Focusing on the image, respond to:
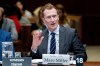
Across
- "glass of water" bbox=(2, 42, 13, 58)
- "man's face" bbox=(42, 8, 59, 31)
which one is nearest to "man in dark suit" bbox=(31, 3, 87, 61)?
"man's face" bbox=(42, 8, 59, 31)

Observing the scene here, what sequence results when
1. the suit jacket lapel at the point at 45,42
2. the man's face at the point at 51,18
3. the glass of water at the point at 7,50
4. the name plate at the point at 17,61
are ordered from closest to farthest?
the name plate at the point at 17,61
the glass of water at the point at 7,50
the man's face at the point at 51,18
the suit jacket lapel at the point at 45,42

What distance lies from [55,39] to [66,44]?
0.44 feet

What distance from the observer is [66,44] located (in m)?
4.30

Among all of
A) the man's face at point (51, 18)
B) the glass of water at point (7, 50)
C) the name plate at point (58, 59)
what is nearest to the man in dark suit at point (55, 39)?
the man's face at point (51, 18)

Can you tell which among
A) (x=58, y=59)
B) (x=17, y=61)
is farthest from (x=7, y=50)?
(x=58, y=59)

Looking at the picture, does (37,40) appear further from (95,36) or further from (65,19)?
(95,36)

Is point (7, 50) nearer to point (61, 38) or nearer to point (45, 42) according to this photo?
point (45, 42)

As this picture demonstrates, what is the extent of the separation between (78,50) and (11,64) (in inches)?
41.0

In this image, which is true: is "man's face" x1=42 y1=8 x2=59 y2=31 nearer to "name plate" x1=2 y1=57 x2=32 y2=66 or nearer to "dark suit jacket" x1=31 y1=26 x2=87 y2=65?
"dark suit jacket" x1=31 y1=26 x2=87 y2=65

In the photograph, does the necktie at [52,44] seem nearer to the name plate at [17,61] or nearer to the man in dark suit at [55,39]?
the man in dark suit at [55,39]

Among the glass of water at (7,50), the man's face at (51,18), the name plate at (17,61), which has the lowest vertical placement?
the name plate at (17,61)

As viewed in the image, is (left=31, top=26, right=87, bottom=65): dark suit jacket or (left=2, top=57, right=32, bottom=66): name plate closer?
(left=2, top=57, right=32, bottom=66): name plate

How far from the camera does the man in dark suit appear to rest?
13.8 feet

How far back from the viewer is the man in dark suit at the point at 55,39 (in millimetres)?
4195
